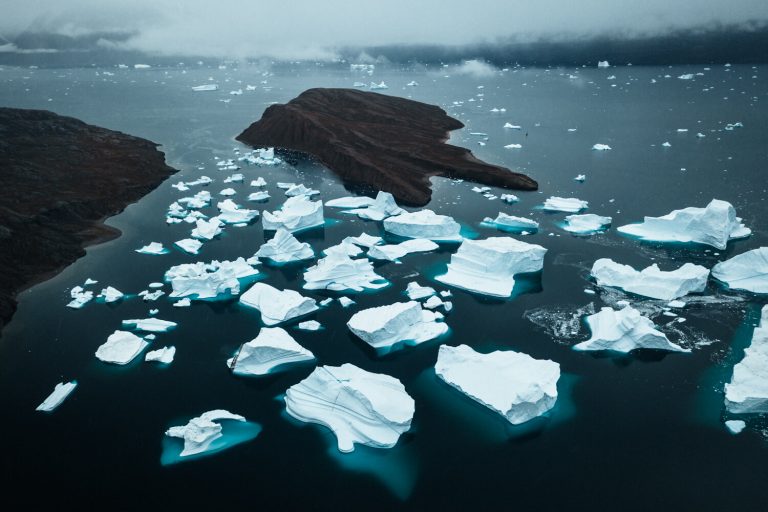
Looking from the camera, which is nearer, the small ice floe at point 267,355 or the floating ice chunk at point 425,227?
the small ice floe at point 267,355

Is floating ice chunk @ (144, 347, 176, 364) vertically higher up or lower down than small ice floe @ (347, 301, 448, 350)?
lower down

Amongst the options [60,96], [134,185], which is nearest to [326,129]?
[134,185]

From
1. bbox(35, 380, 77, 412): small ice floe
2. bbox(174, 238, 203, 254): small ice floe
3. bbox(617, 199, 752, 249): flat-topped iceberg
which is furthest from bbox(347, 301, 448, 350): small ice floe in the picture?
bbox(617, 199, 752, 249): flat-topped iceberg

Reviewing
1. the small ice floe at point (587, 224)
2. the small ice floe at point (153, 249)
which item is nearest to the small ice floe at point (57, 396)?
the small ice floe at point (153, 249)

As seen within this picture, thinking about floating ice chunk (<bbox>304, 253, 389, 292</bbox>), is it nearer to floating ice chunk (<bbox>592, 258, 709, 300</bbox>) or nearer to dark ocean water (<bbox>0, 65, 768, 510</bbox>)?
dark ocean water (<bbox>0, 65, 768, 510</bbox>)

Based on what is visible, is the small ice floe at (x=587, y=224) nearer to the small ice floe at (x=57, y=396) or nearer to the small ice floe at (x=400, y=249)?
the small ice floe at (x=400, y=249)

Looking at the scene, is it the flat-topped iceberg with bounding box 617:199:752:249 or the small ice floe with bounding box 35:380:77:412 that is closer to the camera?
the small ice floe with bounding box 35:380:77:412

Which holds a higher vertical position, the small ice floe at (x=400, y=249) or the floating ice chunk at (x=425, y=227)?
the floating ice chunk at (x=425, y=227)
